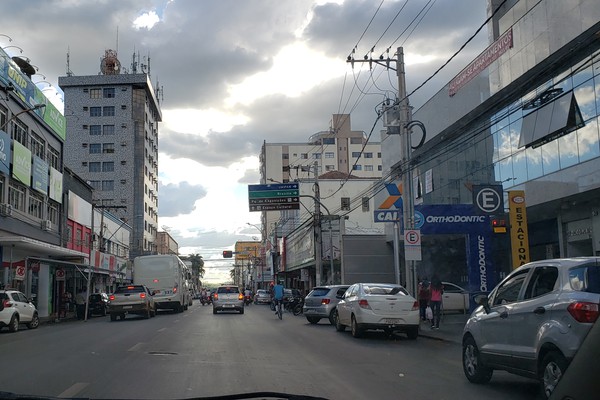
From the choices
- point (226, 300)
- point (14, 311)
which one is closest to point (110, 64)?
point (226, 300)

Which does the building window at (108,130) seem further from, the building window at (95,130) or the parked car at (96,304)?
the parked car at (96,304)

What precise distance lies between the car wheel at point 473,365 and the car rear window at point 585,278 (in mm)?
2357

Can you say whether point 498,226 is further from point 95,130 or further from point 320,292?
point 95,130

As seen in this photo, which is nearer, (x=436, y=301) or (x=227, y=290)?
(x=436, y=301)

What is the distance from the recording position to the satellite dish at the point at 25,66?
114ft

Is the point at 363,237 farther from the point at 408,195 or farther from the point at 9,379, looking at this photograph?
the point at 9,379

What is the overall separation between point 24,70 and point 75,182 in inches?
568

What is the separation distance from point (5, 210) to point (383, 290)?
73.7 ft

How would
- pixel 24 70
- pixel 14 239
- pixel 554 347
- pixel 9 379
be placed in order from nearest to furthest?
pixel 554 347, pixel 9 379, pixel 14 239, pixel 24 70

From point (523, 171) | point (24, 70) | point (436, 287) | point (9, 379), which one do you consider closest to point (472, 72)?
point (523, 171)

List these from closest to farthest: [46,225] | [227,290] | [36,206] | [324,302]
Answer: [324,302]
[227,290]
[36,206]
[46,225]

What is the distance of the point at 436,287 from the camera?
1905cm

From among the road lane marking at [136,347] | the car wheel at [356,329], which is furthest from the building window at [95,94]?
the car wheel at [356,329]

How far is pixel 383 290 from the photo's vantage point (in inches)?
661
